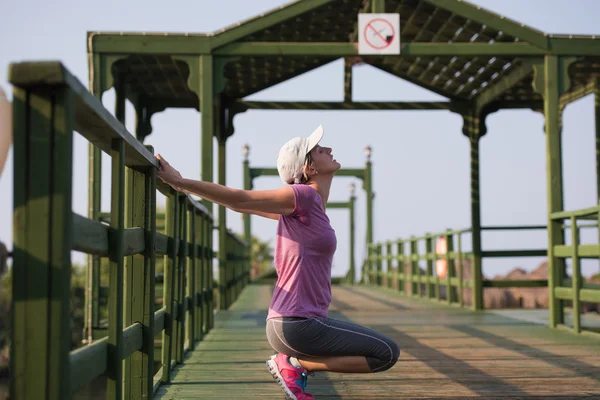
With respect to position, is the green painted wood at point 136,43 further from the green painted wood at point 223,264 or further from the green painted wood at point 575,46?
the green painted wood at point 575,46

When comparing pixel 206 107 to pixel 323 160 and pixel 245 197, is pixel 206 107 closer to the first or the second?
pixel 323 160

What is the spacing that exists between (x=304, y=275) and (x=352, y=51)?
642cm

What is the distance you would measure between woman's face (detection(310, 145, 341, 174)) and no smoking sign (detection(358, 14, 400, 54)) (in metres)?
6.03

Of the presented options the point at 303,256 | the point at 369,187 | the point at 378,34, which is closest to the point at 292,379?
the point at 303,256

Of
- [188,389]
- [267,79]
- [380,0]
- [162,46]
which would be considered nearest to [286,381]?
[188,389]

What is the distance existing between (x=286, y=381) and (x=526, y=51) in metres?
6.84

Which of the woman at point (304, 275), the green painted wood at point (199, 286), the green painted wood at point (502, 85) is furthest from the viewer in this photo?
the green painted wood at point (502, 85)

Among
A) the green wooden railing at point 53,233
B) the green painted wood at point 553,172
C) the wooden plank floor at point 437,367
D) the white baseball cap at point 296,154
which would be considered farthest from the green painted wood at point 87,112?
the green painted wood at point 553,172

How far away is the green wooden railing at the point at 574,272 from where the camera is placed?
7438mm

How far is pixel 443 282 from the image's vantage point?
13461 millimetres

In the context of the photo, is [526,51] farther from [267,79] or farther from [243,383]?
[243,383]

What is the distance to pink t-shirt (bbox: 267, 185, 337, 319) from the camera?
3.47 meters

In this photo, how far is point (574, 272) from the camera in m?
7.82

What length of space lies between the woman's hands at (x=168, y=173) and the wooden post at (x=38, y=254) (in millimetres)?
1264
